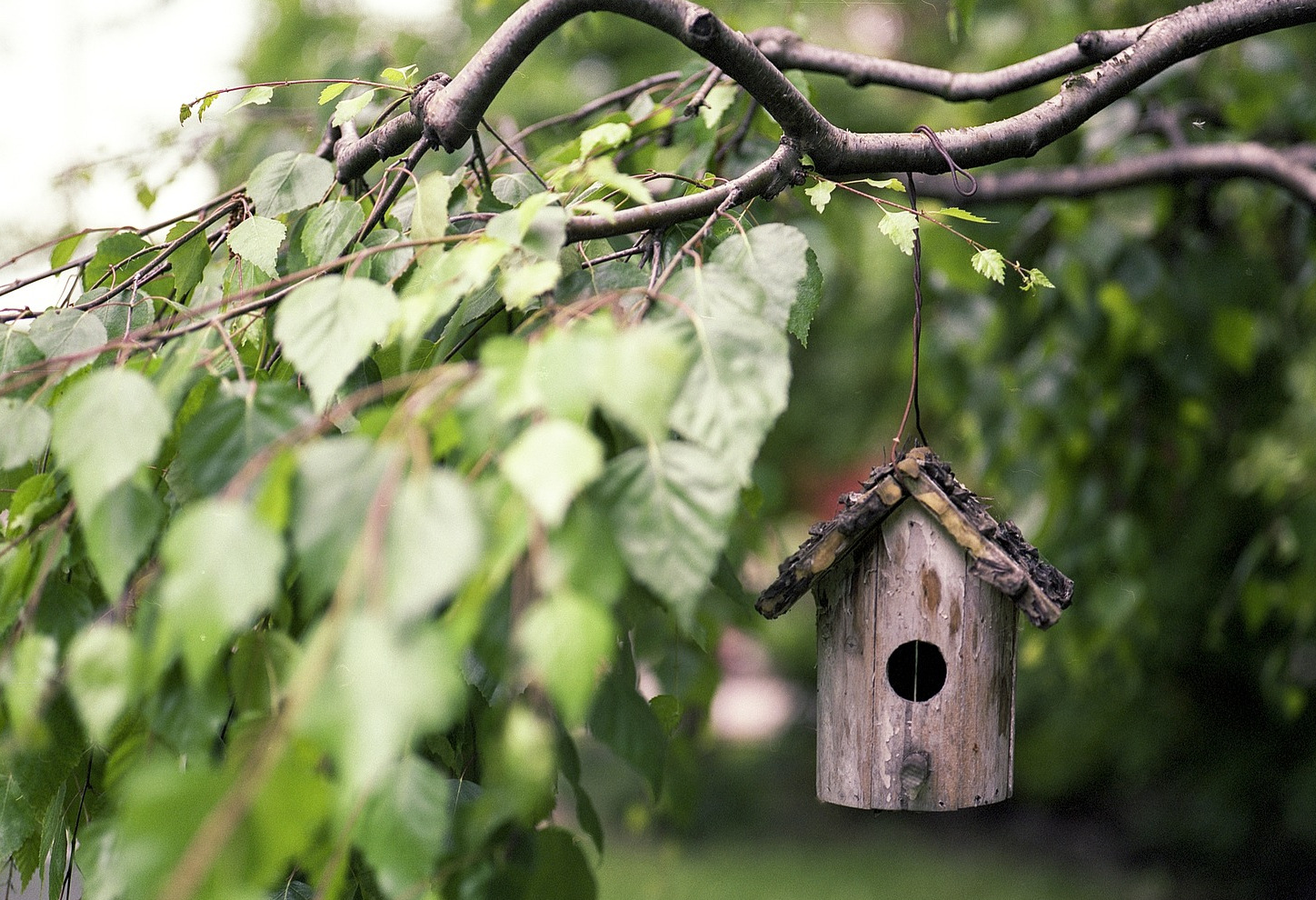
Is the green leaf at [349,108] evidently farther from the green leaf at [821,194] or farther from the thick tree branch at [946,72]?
the thick tree branch at [946,72]

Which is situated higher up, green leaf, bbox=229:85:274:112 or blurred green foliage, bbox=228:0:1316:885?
green leaf, bbox=229:85:274:112

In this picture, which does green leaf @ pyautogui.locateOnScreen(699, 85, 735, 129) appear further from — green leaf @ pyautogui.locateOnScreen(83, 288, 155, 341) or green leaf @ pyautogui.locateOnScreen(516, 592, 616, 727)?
green leaf @ pyautogui.locateOnScreen(516, 592, 616, 727)

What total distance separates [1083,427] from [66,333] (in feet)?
7.50

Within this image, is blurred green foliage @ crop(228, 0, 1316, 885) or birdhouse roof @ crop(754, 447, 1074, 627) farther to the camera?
blurred green foliage @ crop(228, 0, 1316, 885)

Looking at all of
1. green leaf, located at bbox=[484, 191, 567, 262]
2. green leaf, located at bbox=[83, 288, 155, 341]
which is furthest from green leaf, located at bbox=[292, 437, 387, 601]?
green leaf, located at bbox=[83, 288, 155, 341]

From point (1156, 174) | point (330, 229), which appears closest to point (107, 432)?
point (330, 229)

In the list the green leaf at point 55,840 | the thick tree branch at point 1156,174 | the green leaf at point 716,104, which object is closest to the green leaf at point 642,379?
the green leaf at point 55,840

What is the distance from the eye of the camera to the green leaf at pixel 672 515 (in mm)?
612

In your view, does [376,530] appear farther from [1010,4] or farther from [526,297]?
[1010,4]

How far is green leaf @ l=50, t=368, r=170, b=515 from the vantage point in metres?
0.66

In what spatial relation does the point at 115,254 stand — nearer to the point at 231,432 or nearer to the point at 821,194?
the point at 231,432

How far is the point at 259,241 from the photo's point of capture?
39.8 inches

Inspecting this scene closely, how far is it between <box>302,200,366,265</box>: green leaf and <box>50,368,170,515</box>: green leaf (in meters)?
0.36

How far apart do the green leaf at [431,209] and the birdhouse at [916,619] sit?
19.7 inches
